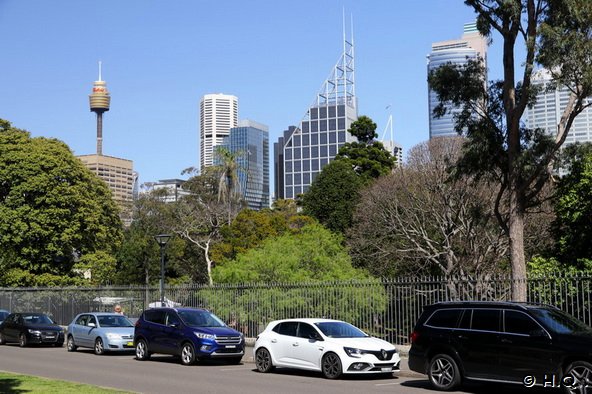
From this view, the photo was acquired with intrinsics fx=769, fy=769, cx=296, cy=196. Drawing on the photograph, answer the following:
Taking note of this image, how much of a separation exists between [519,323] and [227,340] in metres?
9.72

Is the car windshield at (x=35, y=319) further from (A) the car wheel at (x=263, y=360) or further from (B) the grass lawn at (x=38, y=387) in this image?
(B) the grass lawn at (x=38, y=387)

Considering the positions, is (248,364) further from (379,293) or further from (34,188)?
(34,188)

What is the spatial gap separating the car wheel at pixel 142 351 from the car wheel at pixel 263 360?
4968mm

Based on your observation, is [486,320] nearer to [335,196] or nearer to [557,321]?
[557,321]

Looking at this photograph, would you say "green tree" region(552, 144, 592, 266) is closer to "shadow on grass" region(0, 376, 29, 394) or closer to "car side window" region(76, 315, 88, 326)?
"car side window" region(76, 315, 88, 326)

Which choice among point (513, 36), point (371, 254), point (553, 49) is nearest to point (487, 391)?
point (553, 49)

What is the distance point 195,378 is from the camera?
60.1ft

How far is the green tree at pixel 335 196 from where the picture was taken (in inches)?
2272

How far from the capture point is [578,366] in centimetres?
1354

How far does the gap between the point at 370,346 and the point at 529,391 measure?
423 cm

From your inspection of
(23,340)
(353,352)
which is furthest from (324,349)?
(23,340)

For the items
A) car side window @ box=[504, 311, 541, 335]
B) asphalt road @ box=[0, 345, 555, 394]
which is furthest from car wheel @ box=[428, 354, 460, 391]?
car side window @ box=[504, 311, 541, 335]

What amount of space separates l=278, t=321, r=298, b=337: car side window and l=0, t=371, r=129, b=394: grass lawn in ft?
19.3

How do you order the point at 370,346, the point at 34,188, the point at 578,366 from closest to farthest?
1. the point at 578,366
2. the point at 370,346
3. the point at 34,188
